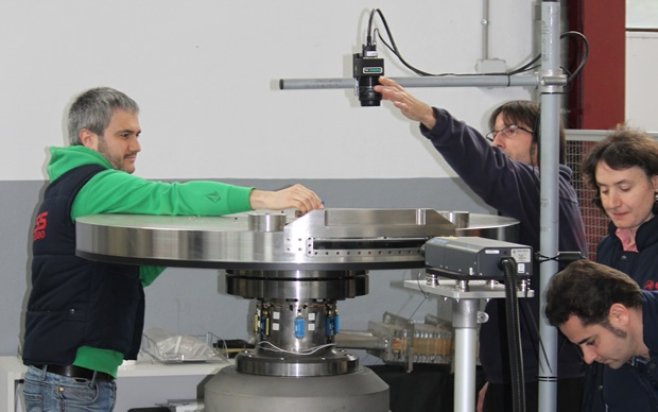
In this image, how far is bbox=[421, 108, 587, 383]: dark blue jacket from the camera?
276 cm

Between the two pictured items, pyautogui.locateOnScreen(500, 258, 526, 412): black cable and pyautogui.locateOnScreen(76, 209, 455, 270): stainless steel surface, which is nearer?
pyautogui.locateOnScreen(500, 258, 526, 412): black cable

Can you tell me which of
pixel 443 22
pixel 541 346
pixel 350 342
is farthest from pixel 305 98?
pixel 541 346

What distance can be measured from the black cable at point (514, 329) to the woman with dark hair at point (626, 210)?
607 millimetres

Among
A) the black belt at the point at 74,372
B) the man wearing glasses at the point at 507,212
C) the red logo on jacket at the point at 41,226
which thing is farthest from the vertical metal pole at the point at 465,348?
the red logo on jacket at the point at 41,226

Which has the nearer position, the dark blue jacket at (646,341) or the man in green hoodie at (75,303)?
the dark blue jacket at (646,341)

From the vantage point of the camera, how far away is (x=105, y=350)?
2.82 metres

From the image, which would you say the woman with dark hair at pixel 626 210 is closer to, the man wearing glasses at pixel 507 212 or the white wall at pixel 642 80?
the man wearing glasses at pixel 507 212

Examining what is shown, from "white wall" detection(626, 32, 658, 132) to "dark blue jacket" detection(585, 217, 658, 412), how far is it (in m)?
3.09

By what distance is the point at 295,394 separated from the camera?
90.7 inches

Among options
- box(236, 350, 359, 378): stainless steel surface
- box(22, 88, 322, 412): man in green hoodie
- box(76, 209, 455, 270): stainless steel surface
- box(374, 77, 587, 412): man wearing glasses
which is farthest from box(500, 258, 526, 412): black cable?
box(22, 88, 322, 412): man in green hoodie

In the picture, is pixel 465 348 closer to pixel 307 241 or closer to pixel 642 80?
pixel 307 241

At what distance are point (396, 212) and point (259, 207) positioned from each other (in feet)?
1.22

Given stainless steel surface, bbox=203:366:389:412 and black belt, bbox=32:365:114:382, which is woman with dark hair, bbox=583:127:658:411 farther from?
black belt, bbox=32:365:114:382

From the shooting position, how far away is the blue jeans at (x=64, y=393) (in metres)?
2.81
